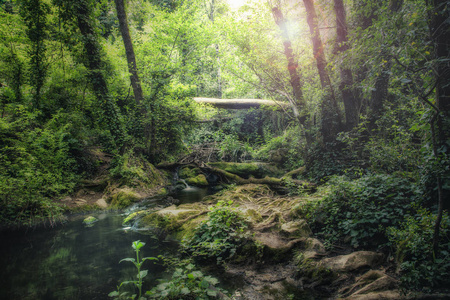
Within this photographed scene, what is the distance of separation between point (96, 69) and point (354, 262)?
37.3 feet

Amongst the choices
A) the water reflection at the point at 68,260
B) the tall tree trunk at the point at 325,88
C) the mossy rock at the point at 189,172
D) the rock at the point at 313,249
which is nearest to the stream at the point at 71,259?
the water reflection at the point at 68,260

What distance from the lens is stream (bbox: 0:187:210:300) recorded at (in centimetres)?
335

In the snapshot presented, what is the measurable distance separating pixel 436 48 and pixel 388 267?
3400 millimetres

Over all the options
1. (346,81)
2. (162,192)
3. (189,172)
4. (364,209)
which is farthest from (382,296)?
(189,172)

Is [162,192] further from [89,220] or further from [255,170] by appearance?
[255,170]

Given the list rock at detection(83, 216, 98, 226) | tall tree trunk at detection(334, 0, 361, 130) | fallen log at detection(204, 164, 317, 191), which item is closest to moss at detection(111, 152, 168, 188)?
fallen log at detection(204, 164, 317, 191)

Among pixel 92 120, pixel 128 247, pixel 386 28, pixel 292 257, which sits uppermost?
pixel 92 120

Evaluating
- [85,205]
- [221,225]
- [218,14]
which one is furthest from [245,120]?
[221,225]

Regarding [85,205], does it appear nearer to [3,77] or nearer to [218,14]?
[3,77]

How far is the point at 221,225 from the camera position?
4.26m

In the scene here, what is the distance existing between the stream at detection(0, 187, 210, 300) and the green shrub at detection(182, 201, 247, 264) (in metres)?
0.74

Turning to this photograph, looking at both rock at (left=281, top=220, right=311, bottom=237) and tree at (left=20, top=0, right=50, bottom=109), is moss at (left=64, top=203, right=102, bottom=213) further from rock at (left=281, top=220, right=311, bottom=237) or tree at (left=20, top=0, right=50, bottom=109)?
rock at (left=281, top=220, right=311, bottom=237)

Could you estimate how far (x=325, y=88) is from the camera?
26.7 ft

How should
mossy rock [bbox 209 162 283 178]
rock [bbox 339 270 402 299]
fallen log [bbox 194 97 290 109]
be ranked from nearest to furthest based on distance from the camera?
1. rock [bbox 339 270 402 299]
2. mossy rock [bbox 209 162 283 178]
3. fallen log [bbox 194 97 290 109]
